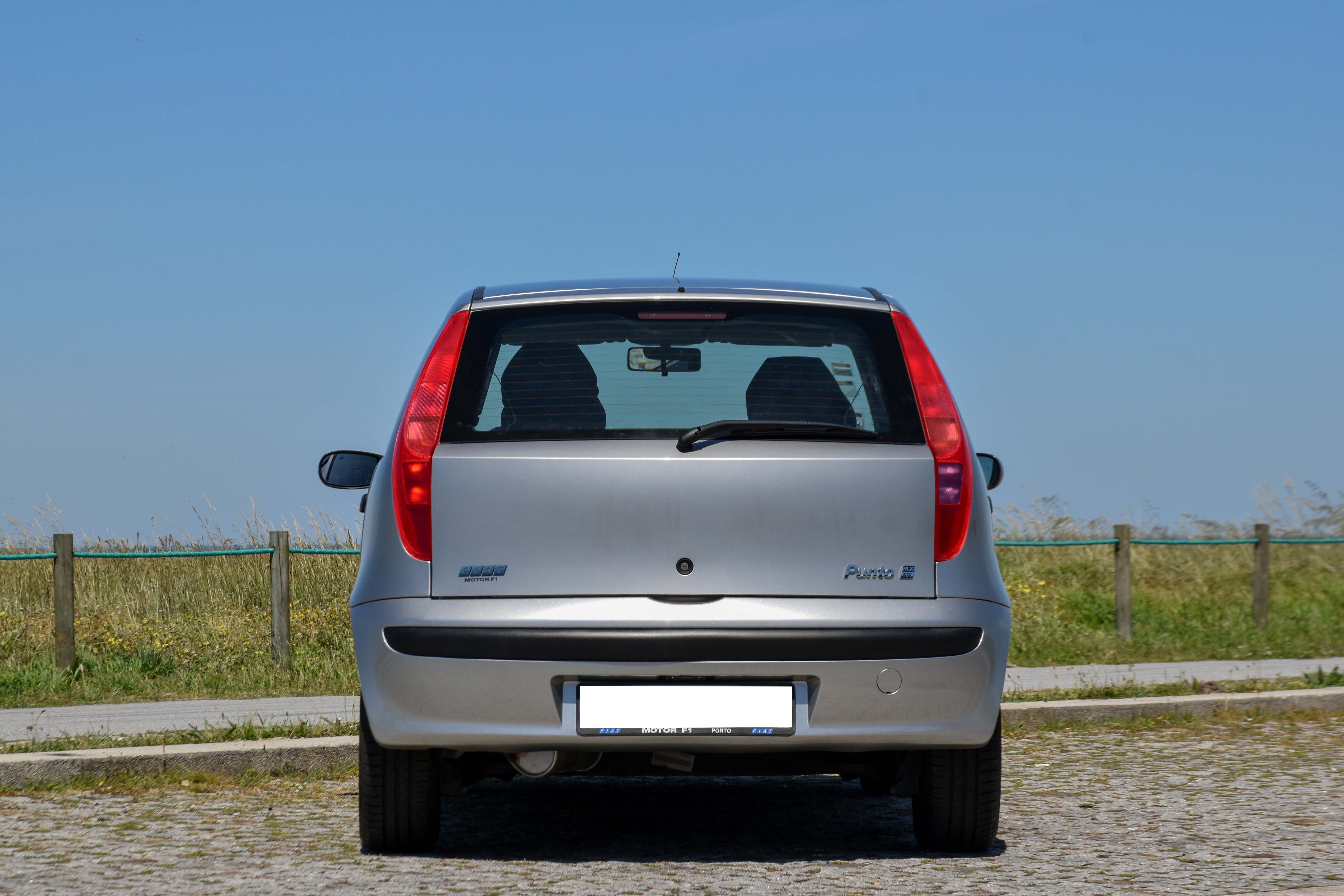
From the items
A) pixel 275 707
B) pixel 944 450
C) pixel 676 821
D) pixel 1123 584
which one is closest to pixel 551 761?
pixel 676 821

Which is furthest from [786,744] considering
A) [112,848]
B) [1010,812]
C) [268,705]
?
[268,705]

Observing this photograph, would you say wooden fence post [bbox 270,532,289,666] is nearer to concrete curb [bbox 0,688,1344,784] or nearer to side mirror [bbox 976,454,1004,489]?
concrete curb [bbox 0,688,1344,784]

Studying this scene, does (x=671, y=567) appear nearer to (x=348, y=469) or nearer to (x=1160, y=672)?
(x=348, y=469)

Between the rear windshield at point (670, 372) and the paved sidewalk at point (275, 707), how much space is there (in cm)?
352

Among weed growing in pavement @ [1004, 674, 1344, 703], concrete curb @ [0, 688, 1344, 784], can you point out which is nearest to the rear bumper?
concrete curb @ [0, 688, 1344, 784]

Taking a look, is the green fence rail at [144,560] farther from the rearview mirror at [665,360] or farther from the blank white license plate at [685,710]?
the blank white license plate at [685,710]

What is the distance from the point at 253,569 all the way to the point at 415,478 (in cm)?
845

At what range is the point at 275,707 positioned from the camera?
8.59 m

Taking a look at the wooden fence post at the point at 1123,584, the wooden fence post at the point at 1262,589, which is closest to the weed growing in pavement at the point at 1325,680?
the wooden fence post at the point at 1123,584

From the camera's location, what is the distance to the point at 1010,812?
18.3ft

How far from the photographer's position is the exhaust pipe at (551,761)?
421 centimetres

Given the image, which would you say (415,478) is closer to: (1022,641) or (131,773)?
(131,773)

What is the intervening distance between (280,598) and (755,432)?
8.04 meters

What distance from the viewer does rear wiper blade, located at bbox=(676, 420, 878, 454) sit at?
4.13 metres
